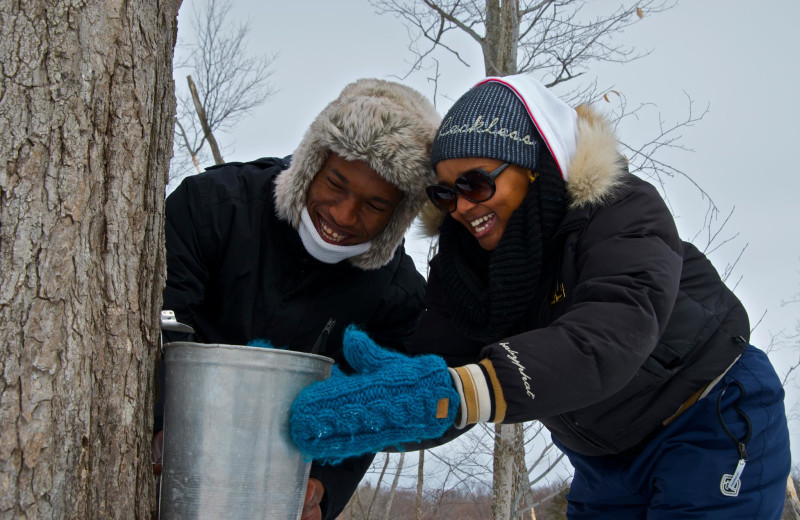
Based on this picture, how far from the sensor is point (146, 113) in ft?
5.49

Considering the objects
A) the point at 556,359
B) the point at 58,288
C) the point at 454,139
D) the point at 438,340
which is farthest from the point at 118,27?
the point at 438,340

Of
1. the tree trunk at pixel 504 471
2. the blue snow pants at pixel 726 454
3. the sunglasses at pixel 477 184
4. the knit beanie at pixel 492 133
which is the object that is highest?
the knit beanie at pixel 492 133

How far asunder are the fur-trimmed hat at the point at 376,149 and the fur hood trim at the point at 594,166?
663mm

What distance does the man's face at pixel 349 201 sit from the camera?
2.70m

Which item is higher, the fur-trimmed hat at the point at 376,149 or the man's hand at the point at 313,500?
the fur-trimmed hat at the point at 376,149

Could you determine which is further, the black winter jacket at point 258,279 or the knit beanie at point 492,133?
the black winter jacket at point 258,279

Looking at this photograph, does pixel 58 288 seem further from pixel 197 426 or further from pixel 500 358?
pixel 500 358

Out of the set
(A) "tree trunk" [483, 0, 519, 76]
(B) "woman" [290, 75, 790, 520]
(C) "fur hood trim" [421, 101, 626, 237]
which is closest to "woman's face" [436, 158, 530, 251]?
(B) "woman" [290, 75, 790, 520]

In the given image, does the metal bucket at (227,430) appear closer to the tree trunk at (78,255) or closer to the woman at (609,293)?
the tree trunk at (78,255)

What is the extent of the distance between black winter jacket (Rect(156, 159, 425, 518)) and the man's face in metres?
0.18

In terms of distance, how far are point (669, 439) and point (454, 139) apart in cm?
126

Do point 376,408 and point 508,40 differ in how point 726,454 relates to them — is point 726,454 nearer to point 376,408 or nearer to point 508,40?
point 376,408

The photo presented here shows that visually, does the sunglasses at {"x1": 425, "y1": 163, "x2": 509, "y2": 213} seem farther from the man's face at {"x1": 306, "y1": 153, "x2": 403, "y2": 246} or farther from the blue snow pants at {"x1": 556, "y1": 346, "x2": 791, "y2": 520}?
the blue snow pants at {"x1": 556, "y1": 346, "x2": 791, "y2": 520}

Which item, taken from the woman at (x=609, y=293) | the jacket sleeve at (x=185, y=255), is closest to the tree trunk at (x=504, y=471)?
the woman at (x=609, y=293)
